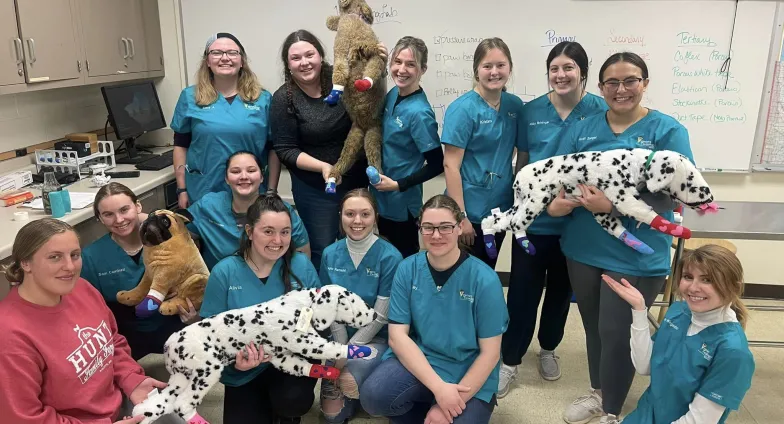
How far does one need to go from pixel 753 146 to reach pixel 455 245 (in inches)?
94.1

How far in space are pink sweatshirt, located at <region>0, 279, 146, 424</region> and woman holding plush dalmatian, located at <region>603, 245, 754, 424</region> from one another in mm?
1671

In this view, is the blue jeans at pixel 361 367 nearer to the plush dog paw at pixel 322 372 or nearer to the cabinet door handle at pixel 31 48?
the plush dog paw at pixel 322 372

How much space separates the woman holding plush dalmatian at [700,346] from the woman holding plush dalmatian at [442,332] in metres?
0.48

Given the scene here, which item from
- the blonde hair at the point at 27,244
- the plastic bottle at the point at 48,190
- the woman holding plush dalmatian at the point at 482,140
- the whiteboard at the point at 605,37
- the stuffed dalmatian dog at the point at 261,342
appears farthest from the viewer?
the whiteboard at the point at 605,37

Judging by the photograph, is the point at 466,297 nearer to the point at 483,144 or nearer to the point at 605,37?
the point at 483,144

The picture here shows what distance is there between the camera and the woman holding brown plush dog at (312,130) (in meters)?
2.41

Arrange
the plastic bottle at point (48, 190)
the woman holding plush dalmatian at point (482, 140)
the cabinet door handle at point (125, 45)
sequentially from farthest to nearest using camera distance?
1. the cabinet door handle at point (125, 45)
2. the plastic bottle at point (48, 190)
3. the woman holding plush dalmatian at point (482, 140)

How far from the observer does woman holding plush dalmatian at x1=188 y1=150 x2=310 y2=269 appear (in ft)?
7.41

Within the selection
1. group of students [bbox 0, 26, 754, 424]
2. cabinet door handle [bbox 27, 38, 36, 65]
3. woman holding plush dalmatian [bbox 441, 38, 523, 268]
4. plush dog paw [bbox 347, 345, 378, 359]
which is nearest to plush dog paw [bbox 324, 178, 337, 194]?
group of students [bbox 0, 26, 754, 424]

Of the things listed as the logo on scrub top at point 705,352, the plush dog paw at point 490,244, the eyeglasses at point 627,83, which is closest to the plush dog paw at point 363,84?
the plush dog paw at point 490,244

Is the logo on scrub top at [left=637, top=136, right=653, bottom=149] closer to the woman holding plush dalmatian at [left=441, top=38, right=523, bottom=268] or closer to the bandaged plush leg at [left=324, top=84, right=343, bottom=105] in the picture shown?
the woman holding plush dalmatian at [left=441, top=38, right=523, bottom=268]

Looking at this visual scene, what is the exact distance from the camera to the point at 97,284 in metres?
2.15

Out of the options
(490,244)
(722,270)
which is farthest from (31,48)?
(722,270)

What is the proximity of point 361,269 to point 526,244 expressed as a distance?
68cm
